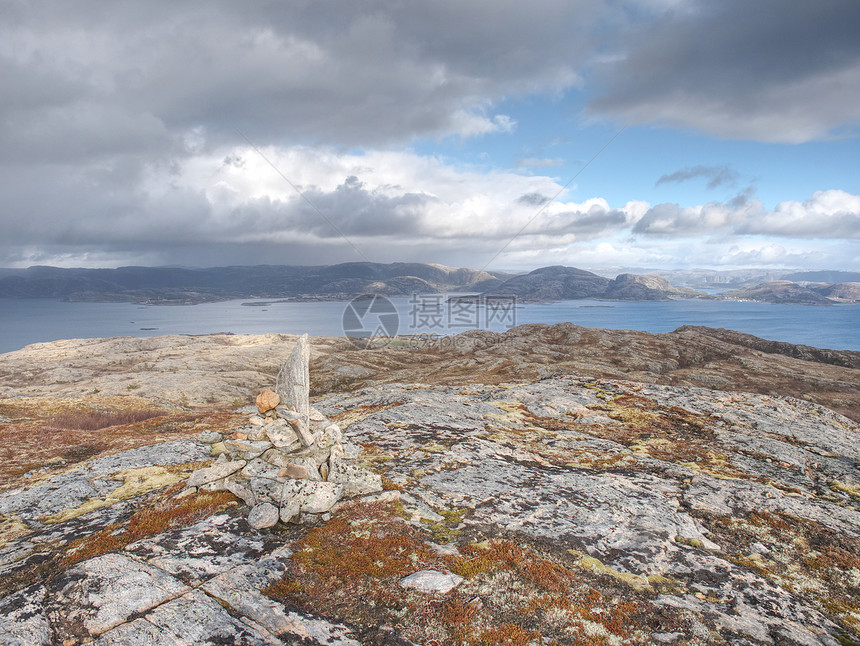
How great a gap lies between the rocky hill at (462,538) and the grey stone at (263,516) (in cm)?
16

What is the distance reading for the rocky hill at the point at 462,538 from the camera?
8320 millimetres

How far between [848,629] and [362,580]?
1086cm

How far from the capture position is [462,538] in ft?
Result: 37.9

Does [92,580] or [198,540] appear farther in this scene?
[198,540]

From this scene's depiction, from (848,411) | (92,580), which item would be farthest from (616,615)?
(848,411)

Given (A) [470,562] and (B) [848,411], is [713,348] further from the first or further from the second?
(A) [470,562]

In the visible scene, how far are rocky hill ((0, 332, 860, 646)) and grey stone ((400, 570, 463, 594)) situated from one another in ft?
0.20

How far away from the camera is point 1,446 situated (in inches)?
969

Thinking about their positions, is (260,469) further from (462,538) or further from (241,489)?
(462,538)

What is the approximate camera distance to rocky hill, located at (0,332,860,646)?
8320 millimetres

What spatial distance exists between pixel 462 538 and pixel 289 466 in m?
6.06

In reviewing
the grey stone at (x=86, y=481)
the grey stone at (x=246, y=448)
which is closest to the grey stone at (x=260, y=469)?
the grey stone at (x=246, y=448)

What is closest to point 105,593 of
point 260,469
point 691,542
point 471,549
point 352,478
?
point 260,469

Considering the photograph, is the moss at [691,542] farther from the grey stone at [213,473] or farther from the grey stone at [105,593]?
the grey stone at [213,473]
